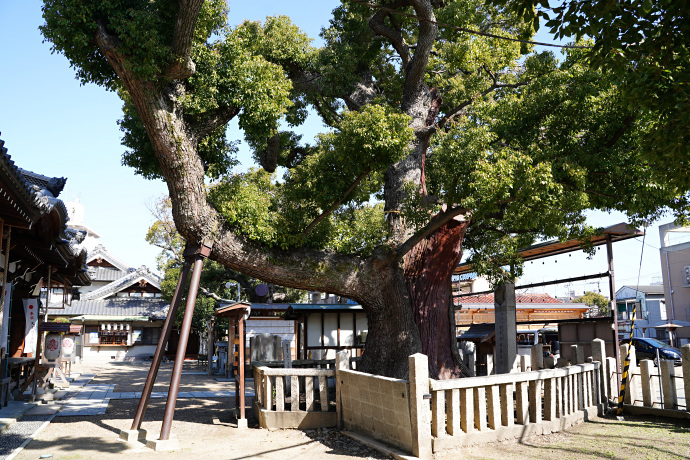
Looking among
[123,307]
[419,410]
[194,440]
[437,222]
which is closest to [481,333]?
[437,222]

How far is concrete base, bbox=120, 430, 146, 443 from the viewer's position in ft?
28.2

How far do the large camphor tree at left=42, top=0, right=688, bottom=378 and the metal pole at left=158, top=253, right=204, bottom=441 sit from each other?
700mm

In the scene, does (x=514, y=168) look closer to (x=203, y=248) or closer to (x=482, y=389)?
(x=482, y=389)

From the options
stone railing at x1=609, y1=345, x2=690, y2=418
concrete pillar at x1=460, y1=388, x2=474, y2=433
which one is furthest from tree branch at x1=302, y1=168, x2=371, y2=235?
stone railing at x1=609, y1=345, x2=690, y2=418

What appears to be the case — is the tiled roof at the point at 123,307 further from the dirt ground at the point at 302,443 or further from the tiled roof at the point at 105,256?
the dirt ground at the point at 302,443

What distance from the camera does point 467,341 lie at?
1474 centimetres

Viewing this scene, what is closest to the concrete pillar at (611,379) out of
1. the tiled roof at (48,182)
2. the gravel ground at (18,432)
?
the gravel ground at (18,432)

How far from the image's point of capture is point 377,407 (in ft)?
26.0

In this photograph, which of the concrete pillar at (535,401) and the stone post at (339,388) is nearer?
the concrete pillar at (535,401)

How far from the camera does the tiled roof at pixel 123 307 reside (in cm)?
3601

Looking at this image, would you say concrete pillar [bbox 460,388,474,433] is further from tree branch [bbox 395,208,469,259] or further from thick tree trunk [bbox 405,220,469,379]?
thick tree trunk [bbox 405,220,469,379]

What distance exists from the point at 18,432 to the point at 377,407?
618 centimetres

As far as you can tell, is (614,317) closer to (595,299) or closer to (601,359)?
(601,359)

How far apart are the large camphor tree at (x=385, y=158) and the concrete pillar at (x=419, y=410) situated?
128 inches
